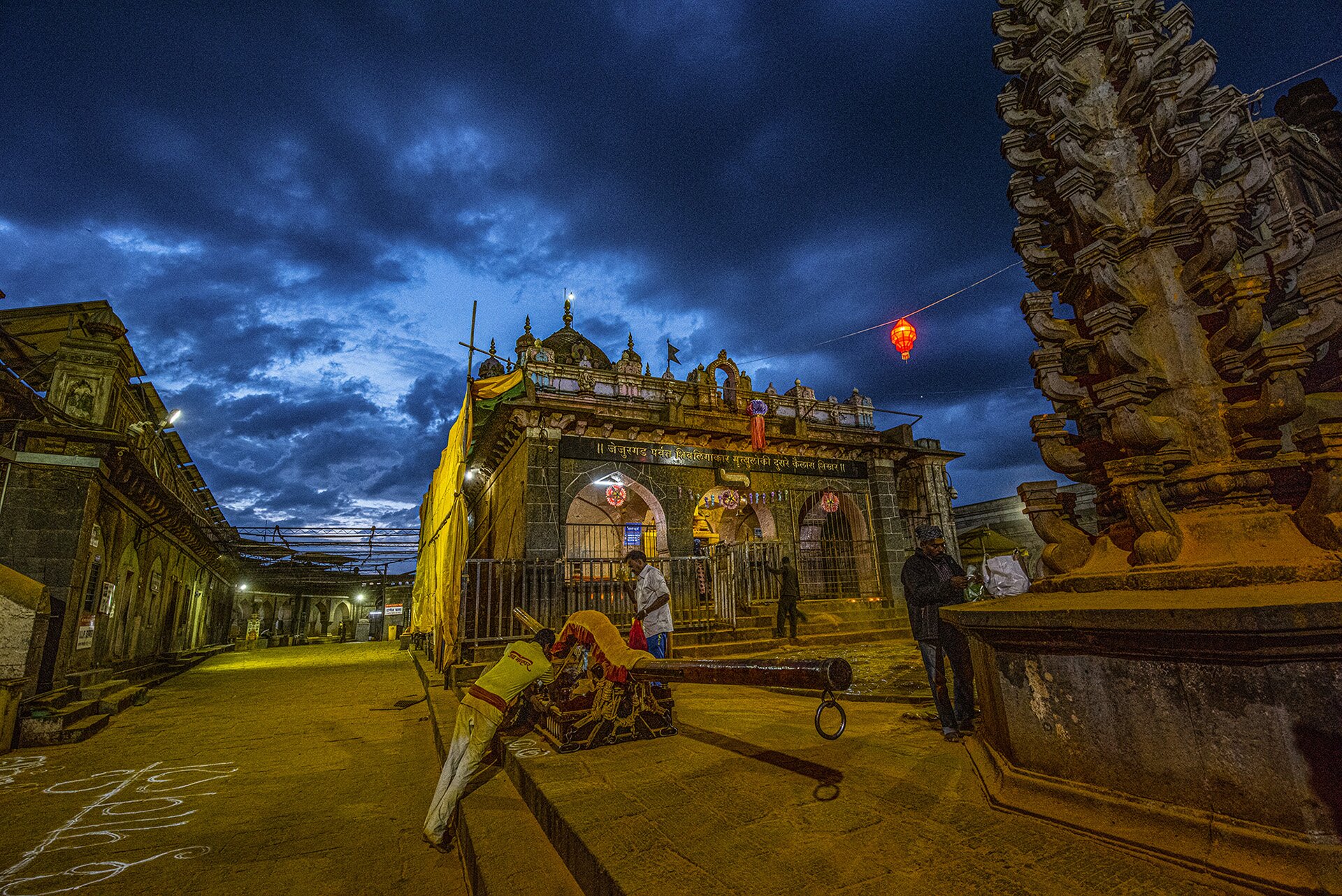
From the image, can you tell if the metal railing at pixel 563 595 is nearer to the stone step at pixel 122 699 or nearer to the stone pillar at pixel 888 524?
the stone step at pixel 122 699

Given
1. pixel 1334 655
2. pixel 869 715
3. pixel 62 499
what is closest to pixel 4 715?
pixel 62 499

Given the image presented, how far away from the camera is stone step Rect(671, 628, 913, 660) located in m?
10.1

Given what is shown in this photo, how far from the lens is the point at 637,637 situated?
597cm

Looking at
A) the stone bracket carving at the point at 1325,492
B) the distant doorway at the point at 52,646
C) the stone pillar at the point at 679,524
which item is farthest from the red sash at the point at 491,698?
the stone pillar at the point at 679,524

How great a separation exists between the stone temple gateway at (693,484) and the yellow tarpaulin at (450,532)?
36 centimetres

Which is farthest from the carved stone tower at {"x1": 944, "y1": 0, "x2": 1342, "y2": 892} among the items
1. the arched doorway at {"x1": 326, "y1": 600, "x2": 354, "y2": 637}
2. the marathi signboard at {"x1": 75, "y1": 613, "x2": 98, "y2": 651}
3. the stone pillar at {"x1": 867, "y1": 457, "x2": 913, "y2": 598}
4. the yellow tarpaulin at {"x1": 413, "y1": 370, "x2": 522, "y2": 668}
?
the arched doorway at {"x1": 326, "y1": 600, "x2": 354, "y2": 637}

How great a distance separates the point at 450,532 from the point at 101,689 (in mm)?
5840

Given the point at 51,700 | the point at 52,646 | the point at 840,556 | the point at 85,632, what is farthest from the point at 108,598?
the point at 840,556

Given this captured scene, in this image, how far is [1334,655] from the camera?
177cm

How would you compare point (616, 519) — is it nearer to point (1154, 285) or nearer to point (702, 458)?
point (702, 458)

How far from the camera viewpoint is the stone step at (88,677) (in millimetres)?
8539

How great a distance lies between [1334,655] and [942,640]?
2962 millimetres

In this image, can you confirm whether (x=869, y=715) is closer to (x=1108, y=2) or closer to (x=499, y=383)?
(x=1108, y=2)

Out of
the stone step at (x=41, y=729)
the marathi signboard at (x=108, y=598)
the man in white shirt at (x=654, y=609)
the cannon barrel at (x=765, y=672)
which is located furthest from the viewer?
the marathi signboard at (x=108, y=598)
